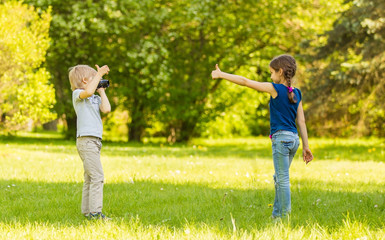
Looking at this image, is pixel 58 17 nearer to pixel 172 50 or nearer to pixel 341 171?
pixel 172 50

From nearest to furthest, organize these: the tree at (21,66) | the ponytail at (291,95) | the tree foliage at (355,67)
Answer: the ponytail at (291,95) < the tree at (21,66) < the tree foliage at (355,67)

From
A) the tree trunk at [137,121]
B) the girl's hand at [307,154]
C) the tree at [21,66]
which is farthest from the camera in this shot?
the tree trunk at [137,121]

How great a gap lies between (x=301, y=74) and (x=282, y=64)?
15332 mm

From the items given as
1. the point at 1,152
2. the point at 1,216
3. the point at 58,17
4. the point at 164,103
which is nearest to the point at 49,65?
the point at 58,17

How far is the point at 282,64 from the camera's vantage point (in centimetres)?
419

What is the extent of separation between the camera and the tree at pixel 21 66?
36.3 ft

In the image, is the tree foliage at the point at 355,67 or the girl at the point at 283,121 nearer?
the girl at the point at 283,121

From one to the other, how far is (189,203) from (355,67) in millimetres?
8467

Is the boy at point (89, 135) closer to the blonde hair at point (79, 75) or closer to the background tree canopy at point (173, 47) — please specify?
the blonde hair at point (79, 75)

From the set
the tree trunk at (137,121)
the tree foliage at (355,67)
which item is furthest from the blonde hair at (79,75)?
the tree trunk at (137,121)

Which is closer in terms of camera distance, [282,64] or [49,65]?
[282,64]

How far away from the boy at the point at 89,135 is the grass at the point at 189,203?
231 mm

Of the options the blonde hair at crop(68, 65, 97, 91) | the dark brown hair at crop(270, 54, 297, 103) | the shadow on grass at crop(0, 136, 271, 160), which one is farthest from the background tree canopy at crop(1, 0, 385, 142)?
the blonde hair at crop(68, 65, 97, 91)

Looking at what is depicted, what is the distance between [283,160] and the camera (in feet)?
13.6
